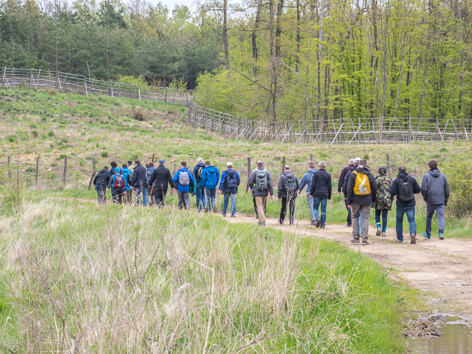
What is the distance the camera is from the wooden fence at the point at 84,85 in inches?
1959

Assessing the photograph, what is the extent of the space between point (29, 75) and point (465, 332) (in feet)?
180

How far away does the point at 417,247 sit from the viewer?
32.7 ft

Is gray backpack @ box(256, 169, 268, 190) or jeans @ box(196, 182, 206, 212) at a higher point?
gray backpack @ box(256, 169, 268, 190)

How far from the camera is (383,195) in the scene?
450 inches

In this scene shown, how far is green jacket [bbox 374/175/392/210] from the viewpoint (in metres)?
11.4

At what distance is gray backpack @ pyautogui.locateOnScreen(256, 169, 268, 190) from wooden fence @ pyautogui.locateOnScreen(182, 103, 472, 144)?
23.6 metres

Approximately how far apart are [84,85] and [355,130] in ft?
104

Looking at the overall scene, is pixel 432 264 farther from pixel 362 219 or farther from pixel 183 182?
pixel 183 182

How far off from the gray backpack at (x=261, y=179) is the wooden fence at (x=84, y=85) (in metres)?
42.2

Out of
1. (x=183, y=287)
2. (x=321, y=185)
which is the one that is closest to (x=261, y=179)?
(x=321, y=185)

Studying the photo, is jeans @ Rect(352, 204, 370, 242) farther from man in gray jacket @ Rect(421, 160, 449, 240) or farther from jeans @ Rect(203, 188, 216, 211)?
jeans @ Rect(203, 188, 216, 211)

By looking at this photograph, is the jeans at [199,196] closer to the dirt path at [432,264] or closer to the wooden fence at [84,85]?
the dirt path at [432,264]

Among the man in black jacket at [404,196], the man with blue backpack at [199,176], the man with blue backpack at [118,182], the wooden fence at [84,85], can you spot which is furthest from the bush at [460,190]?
the wooden fence at [84,85]

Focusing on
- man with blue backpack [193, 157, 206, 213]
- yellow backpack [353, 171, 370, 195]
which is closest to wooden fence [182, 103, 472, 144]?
man with blue backpack [193, 157, 206, 213]
